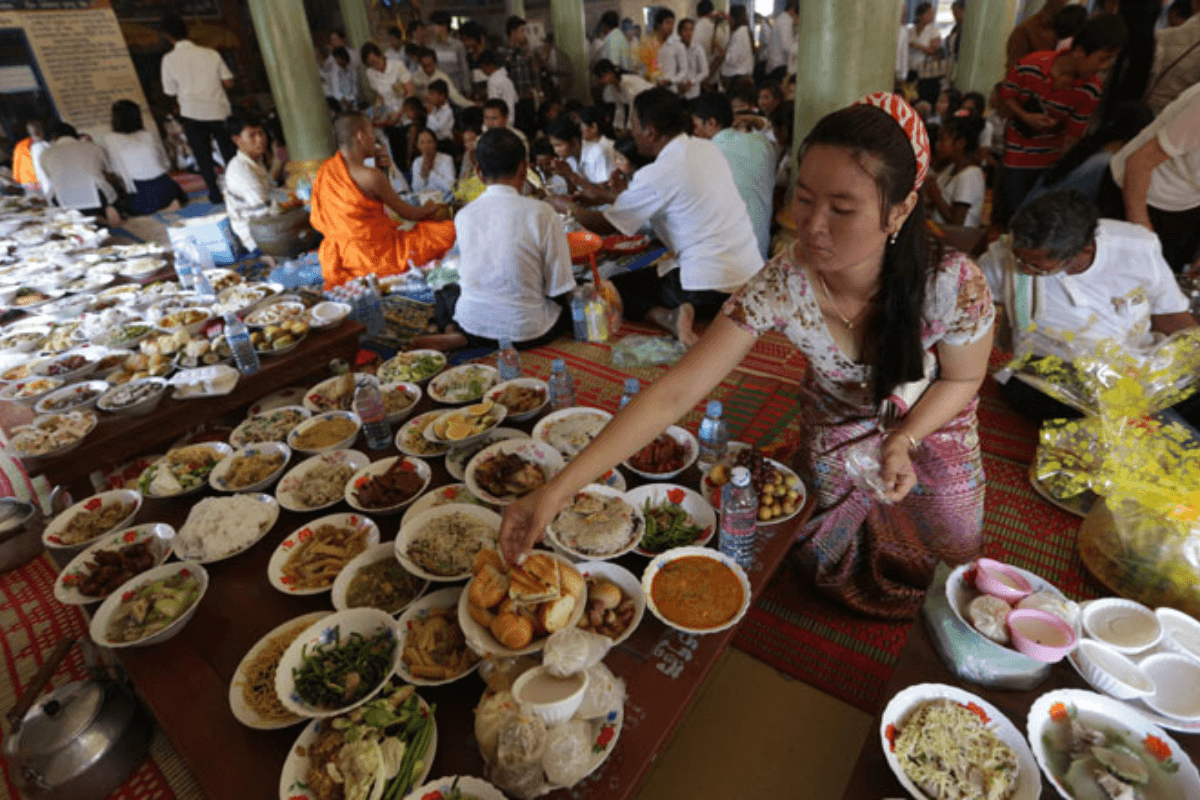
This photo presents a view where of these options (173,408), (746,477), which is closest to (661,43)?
(173,408)

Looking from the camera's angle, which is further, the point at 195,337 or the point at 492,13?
the point at 492,13

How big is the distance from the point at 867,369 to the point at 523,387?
1.59 m

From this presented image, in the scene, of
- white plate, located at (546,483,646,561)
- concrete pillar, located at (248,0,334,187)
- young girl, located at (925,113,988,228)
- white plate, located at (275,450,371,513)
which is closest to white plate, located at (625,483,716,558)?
white plate, located at (546,483,646,561)

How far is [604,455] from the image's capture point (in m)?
1.66

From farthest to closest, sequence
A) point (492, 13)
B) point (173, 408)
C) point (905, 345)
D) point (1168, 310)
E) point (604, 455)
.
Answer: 1. point (492, 13)
2. point (173, 408)
3. point (1168, 310)
4. point (905, 345)
5. point (604, 455)

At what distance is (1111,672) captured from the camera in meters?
1.38

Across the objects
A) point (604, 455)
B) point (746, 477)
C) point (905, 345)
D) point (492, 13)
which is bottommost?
point (746, 477)

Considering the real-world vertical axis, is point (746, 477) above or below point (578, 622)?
above

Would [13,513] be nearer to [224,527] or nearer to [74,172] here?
[224,527]

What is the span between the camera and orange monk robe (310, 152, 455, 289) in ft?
16.6

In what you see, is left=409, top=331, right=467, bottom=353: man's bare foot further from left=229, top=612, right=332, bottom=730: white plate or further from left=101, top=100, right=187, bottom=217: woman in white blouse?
left=101, top=100, right=187, bottom=217: woman in white blouse

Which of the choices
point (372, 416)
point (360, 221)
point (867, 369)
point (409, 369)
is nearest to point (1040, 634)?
point (867, 369)

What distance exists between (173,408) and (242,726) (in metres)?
2.11

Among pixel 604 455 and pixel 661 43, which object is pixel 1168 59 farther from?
pixel 661 43
